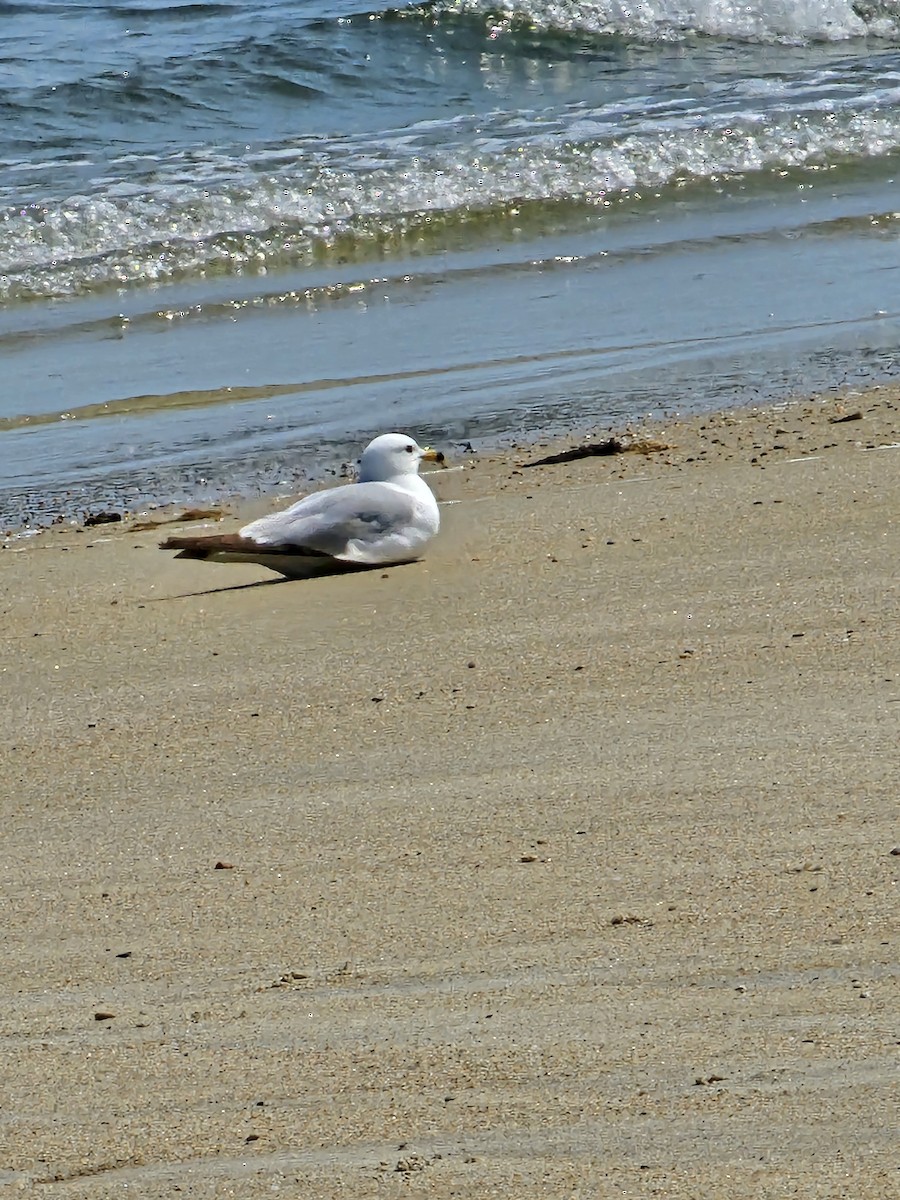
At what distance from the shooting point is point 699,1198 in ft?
6.25

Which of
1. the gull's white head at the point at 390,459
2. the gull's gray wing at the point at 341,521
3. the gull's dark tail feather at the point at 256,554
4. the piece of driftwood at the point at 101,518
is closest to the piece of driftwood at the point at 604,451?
the gull's white head at the point at 390,459

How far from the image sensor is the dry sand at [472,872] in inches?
82.0

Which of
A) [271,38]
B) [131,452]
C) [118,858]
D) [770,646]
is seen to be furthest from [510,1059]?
[271,38]

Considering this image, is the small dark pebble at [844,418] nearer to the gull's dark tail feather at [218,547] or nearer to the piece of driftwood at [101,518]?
the gull's dark tail feather at [218,547]

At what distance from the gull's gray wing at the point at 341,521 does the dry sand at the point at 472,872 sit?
121 millimetres

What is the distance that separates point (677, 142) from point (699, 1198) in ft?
35.0

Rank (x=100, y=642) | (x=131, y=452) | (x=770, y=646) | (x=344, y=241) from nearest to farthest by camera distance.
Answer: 1. (x=770, y=646)
2. (x=100, y=642)
3. (x=131, y=452)
4. (x=344, y=241)

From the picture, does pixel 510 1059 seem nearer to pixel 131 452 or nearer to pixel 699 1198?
pixel 699 1198

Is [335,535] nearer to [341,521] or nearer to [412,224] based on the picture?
[341,521]

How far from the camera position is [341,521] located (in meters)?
4.74

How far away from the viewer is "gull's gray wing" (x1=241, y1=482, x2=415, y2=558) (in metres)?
4.68

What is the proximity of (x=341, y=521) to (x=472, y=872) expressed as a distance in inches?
81.7

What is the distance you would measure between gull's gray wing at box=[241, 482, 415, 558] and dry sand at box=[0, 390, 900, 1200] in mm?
121

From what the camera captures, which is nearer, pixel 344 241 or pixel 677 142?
pixel 344 241
